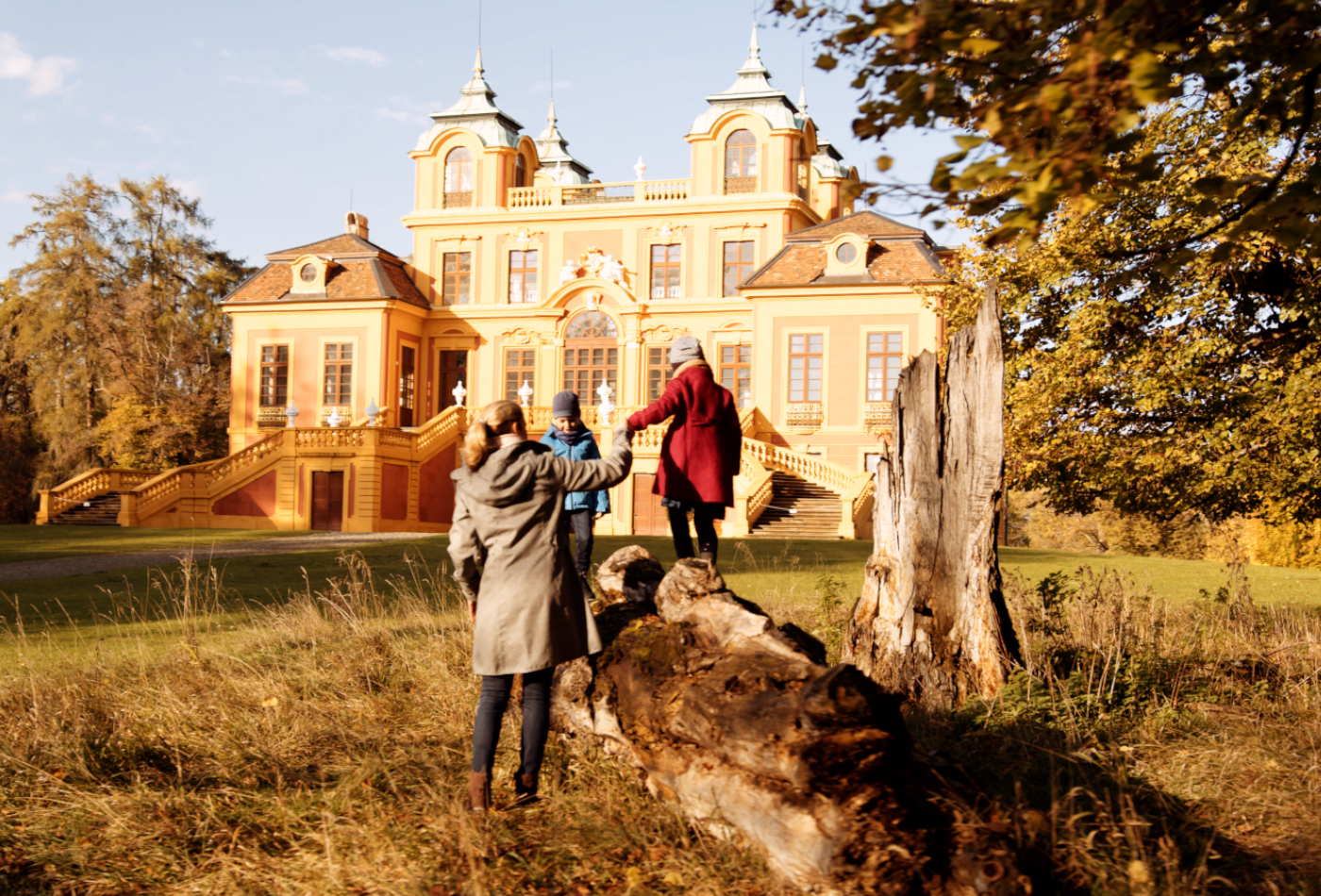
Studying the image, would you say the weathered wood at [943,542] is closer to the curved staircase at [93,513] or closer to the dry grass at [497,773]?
the dry grass at [497,773]

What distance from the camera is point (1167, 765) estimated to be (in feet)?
16.7

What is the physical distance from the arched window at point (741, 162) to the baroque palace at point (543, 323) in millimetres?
59

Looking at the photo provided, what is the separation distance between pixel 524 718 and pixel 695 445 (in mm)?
2484

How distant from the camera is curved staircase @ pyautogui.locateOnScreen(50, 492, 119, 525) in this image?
2859 cm

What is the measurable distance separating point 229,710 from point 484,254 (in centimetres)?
3338

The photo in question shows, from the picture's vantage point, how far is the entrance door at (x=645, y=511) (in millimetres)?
29889

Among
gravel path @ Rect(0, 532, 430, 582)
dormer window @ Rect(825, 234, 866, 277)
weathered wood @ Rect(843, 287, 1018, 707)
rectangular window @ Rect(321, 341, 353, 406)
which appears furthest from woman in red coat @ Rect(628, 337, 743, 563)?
rectangular window @ Rect(321, 341, 353, 406)

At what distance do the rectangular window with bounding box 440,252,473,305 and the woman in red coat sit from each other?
32.7 metres

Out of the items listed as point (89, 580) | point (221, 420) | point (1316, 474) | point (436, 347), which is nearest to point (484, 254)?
point (436, 347)

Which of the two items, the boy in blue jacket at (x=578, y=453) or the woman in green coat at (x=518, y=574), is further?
the boy in blue jacket at (x=578, y=453)

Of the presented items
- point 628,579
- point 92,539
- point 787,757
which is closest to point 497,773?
point 628,579

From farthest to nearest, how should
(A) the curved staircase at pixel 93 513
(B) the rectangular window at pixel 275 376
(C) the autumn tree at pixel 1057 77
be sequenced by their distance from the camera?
(B) the rectangular window at pixel 275 376, (A) the curved staircase at pixel 93 513, (C) the autumn tree at pixel 1057 77

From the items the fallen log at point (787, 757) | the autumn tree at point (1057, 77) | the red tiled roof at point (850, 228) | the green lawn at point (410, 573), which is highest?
the red tiled roof at point (850, 228)

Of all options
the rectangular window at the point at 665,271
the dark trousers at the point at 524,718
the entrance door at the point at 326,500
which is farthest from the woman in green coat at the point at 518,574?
the rectangular window at the point at 665,271
